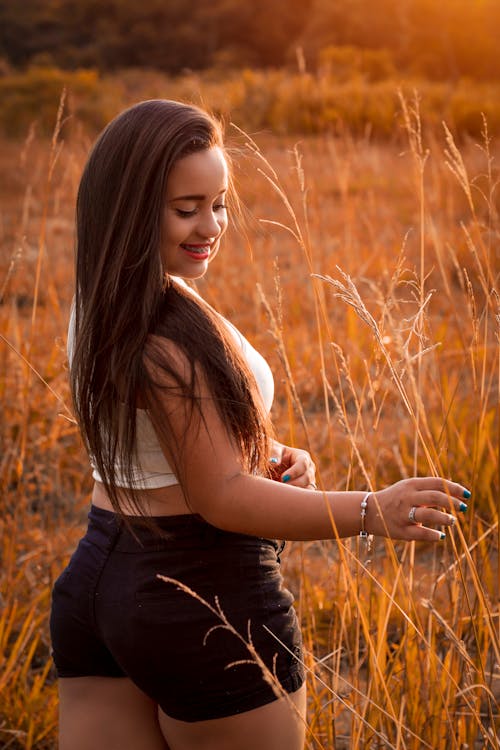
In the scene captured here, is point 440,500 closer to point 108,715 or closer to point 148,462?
point 148,462

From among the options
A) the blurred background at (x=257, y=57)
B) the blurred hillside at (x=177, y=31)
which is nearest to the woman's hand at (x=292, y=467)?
the blurred background at (x=257, y=57)

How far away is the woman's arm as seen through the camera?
3.72ft

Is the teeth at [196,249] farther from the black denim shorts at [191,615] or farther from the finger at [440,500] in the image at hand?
the finger at [440,500]

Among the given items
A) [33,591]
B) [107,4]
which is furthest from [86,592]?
[107,4]

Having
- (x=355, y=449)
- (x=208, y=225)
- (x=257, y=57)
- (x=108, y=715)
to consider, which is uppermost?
(x=257, y=57)

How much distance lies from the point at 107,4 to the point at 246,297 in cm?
2587

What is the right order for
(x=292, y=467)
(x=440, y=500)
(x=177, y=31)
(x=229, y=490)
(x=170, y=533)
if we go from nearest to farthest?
(x=440, y=500) < (x=229, y=490) < (x=170, y=533) < (x=292, y=467) < (x=177, y=31)

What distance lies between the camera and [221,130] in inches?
52.7

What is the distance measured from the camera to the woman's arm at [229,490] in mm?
1134

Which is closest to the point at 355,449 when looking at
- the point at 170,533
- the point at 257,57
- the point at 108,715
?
the point at 170,533

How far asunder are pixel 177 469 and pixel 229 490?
8 centimetres

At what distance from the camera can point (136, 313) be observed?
1.23 m

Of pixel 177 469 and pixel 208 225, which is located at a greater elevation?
pixel 208 225

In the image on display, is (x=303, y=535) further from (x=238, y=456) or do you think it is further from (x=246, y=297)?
(x=246, y=297)
